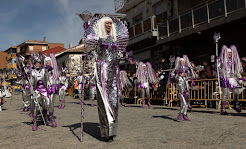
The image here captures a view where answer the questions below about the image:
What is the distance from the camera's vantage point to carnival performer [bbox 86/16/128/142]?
532cm

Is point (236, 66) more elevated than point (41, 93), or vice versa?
point (236, 66)

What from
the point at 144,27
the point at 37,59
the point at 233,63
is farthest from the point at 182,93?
the point at 144,27

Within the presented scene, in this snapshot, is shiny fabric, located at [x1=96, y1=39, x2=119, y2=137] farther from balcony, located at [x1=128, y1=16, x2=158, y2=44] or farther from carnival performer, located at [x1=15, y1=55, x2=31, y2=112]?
balcony, located at [x1=128, y1=16, x2=158, y2=44]

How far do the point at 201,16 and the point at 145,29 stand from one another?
230 inches

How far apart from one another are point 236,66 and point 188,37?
7.92m

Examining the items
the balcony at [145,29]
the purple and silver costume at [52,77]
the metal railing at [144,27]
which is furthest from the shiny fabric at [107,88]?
the metal railing at [144,27]

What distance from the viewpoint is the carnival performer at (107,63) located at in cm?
532

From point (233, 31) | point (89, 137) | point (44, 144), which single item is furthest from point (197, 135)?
point (233, 31)

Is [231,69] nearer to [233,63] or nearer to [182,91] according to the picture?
[233,63]

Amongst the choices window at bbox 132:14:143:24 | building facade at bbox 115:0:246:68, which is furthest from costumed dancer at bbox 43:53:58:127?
window at bbox 132:14:143:24

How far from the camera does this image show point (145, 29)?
20.0 m

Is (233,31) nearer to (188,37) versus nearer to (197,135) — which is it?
(188,37)

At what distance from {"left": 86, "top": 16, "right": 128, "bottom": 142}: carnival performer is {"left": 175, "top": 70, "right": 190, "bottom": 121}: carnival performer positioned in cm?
278

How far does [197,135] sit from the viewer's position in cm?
548
